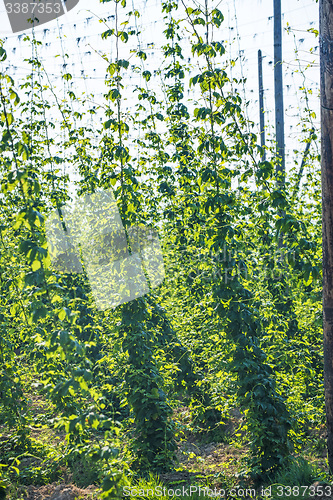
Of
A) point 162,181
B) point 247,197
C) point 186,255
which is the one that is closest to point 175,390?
point 186,255

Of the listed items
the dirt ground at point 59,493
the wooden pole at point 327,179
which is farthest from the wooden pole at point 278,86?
the dirt ground at point 59,493

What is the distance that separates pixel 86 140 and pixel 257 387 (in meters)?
3.67

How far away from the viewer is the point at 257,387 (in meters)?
3.55

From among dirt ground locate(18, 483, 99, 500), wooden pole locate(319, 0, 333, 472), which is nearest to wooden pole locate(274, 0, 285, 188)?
wooden pole locate(319, 0, 333, 472)

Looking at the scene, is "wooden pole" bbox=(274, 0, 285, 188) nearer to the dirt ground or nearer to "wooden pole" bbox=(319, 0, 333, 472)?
"wooden pole" bbox=(319, 0, 333, 472)

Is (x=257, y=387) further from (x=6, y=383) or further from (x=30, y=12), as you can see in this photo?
(x=30, y=12)

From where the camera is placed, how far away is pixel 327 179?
10.0 feet

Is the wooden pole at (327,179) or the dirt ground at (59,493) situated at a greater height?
the wooden pole at (327,179)

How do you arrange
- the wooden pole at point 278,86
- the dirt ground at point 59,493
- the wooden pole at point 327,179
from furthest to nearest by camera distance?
the wooden pole at point 278,86 < the dirt ground at point 59,493 < the wooden pole at point 327,179

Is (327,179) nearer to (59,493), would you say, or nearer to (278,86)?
(59,493)

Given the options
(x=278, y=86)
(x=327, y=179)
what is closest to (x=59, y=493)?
(x=327, y=179)

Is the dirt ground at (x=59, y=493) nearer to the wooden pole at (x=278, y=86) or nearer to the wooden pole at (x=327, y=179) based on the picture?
the wooden pole at (x=327, y=179)

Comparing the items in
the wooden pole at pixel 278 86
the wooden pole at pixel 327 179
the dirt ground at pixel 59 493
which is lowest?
the dirt ground at pixel 59 493

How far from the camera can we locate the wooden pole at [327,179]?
2.98 meters
